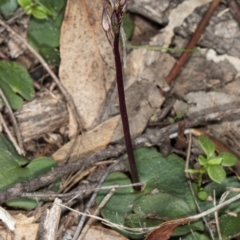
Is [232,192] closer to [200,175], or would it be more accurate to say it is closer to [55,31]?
[200,175]

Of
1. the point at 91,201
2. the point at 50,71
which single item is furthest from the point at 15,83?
the point at 91,201

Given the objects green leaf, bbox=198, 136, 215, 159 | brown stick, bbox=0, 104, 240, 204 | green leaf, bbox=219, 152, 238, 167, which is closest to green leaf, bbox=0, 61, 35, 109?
brown stick, bbox=0, 104, 240, 204

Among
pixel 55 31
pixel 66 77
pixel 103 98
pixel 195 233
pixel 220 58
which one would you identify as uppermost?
pixel 55 31

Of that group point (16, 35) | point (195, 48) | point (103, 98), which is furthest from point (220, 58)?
point (16, 35)

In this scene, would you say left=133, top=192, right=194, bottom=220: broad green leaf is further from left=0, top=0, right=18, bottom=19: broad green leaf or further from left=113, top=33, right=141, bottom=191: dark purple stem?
left=0, top=0, right=18, bottom=19: broad green leaf

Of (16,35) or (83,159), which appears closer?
(83,159)

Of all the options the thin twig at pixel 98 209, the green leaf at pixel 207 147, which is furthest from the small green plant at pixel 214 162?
the thin twig at pixel 98 209
